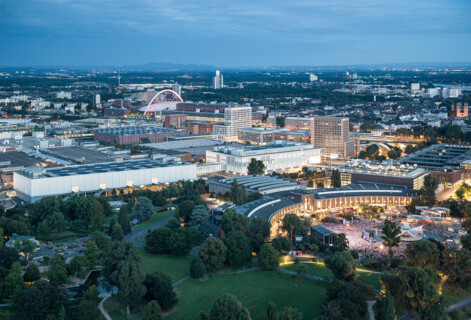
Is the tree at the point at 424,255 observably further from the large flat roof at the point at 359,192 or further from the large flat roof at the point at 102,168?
the large flat roof at the point at 102,168

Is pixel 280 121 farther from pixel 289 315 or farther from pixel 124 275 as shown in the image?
pixel 289 315

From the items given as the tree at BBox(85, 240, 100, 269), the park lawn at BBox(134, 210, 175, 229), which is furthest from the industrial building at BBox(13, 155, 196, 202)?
the tree at BBox(85, 240, 100, 269)

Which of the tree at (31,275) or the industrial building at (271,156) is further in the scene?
the industrial building at (271,156)

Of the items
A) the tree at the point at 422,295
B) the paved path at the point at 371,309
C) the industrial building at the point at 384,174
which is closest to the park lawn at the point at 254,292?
the paved path at the point at 371,309

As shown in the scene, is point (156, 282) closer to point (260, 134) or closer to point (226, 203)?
point (226, 203)

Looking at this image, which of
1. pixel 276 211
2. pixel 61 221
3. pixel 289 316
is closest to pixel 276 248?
pixel 276 211

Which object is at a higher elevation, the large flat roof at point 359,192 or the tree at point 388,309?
the large flat roof at point 359,192
